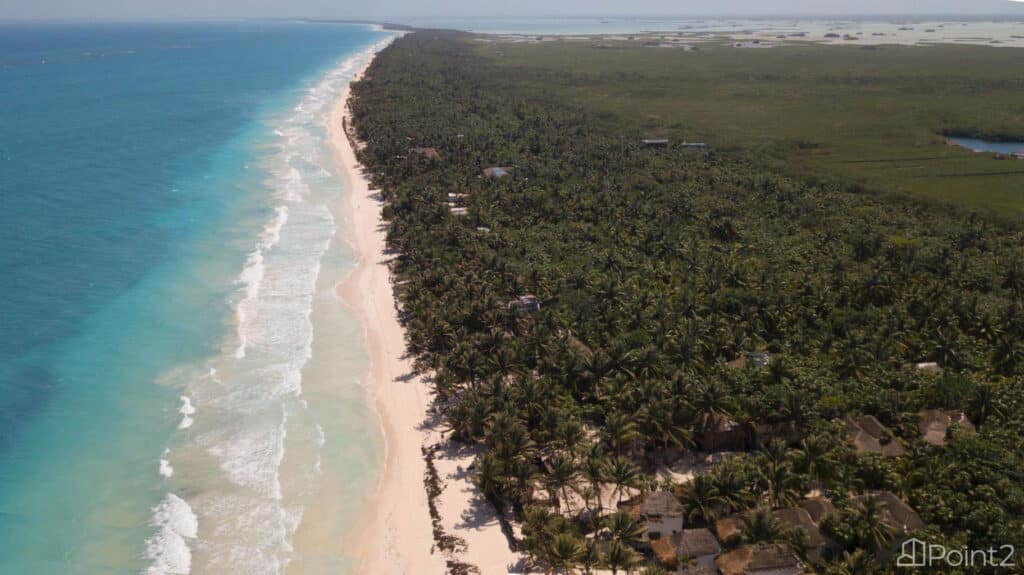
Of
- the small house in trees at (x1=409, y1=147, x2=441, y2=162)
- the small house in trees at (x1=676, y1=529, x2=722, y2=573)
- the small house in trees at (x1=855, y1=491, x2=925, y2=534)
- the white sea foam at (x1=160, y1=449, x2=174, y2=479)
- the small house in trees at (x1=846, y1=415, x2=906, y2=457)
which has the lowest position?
the white sea foam at (x1=160, y1=449, x2=174, y2=479)

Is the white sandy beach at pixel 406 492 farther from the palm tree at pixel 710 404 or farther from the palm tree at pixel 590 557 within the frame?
the palm tree at pixel 710 404

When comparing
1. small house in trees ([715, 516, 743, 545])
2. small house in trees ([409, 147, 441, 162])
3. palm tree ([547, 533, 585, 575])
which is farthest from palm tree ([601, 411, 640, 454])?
small house in trees ([409, 147, 441, 162])

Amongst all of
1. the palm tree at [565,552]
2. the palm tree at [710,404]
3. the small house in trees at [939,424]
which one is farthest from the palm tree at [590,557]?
the small house in trees at [939,424]

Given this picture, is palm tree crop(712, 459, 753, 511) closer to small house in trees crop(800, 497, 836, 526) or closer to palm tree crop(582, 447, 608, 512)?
small house in trees crop(800, 497, 836, 526)

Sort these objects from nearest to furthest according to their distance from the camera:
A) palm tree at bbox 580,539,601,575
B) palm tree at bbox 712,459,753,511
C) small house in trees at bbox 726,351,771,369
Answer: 1. palm tree at bbox 580,539,601,575
2. palm tree at bbox 712,459,753,511
3. small house in trees at bbox 726,351,771,369

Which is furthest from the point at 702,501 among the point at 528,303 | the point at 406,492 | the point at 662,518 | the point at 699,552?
the point at 528,303

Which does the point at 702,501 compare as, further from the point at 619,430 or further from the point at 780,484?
the point at 619,430
